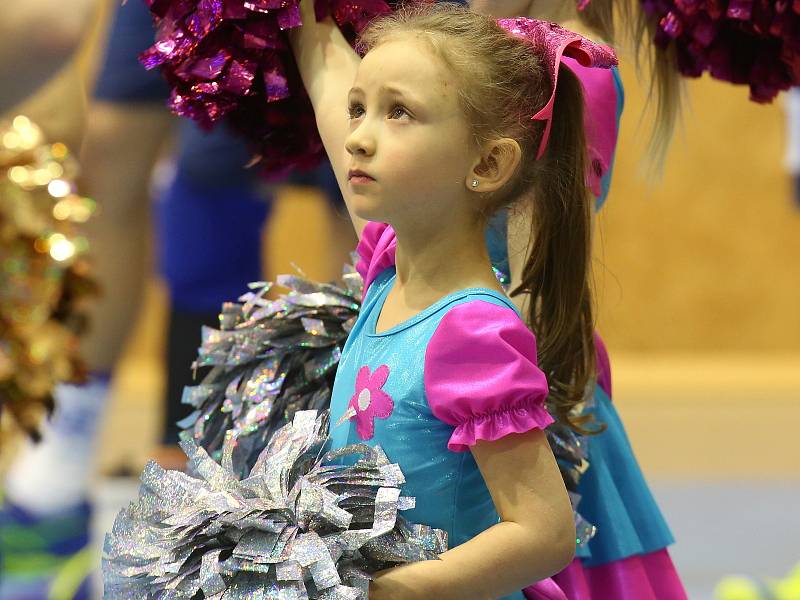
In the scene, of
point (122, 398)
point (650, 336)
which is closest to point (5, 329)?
point (122, 398)

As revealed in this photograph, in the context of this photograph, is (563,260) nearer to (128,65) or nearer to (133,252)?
(128,65)

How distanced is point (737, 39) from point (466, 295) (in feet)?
2.00

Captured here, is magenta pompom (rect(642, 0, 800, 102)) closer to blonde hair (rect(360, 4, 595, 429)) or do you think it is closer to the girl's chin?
blonde hair (rect(360, 4, 595, 429))

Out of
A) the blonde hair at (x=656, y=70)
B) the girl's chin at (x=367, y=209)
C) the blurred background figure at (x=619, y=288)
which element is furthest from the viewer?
the blurred background figure at (x=619, y=288)

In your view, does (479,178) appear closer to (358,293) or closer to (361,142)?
(361,142)

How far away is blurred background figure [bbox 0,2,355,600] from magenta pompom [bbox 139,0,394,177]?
1300 mm

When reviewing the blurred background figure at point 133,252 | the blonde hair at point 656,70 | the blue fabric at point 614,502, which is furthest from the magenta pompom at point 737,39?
the blurred background figure at point 133,252

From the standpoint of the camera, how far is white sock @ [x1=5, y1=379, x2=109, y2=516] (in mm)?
2945

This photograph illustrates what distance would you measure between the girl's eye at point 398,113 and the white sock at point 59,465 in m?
1.73

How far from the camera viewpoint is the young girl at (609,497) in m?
1.61

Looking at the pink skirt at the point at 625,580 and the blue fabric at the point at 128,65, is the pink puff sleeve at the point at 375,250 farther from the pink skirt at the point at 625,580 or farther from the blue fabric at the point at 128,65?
the blue fabric at the point at 128,65

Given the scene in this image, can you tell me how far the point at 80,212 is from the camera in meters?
2.24

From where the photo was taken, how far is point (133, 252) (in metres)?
3.29

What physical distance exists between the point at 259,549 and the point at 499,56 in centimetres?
49
